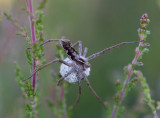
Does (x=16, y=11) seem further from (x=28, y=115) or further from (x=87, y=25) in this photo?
(x=28, y=115)

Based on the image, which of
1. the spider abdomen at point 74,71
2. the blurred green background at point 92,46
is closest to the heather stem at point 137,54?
the spider abdomen at point 74,71

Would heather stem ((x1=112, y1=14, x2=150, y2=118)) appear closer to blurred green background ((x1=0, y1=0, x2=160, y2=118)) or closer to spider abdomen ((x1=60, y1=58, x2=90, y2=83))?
spider abdomen ((x1=60, y1=58, x2=90, y2=83))

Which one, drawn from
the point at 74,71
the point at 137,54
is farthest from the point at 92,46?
the point at 137,54

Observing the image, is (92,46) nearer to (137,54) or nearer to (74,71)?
(74,71)

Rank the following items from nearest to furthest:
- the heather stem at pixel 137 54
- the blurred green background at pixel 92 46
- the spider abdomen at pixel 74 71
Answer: the heather stem at pixel 137 54
the spider abdomen at pixel 74 71
the blurred green background at pixel 92 46

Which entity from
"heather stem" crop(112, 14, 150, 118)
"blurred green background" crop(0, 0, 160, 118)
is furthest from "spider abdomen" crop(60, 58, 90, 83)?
"blurred green background" crop(0, 0, 160, 118)

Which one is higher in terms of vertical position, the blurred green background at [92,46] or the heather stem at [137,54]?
the blurred green background at [92,46]

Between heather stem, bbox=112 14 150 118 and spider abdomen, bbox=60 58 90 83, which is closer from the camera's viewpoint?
heather stem, bbox=112 14 150 118

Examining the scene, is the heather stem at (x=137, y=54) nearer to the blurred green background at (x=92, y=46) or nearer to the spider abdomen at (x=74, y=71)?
the spider abdomen at (x=74, y=71)

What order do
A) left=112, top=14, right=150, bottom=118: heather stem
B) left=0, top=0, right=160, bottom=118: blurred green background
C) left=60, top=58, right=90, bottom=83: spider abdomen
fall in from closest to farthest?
left=112, top=14, right=150, bottom=118: heather stem < left=60, top=58, right=90, bottom=83: spider abdomen < left=0, top=0, right=160, bottom=118: blurred green background

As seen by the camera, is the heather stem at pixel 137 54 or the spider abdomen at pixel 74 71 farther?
the spider abdomen at pixel 74 71
